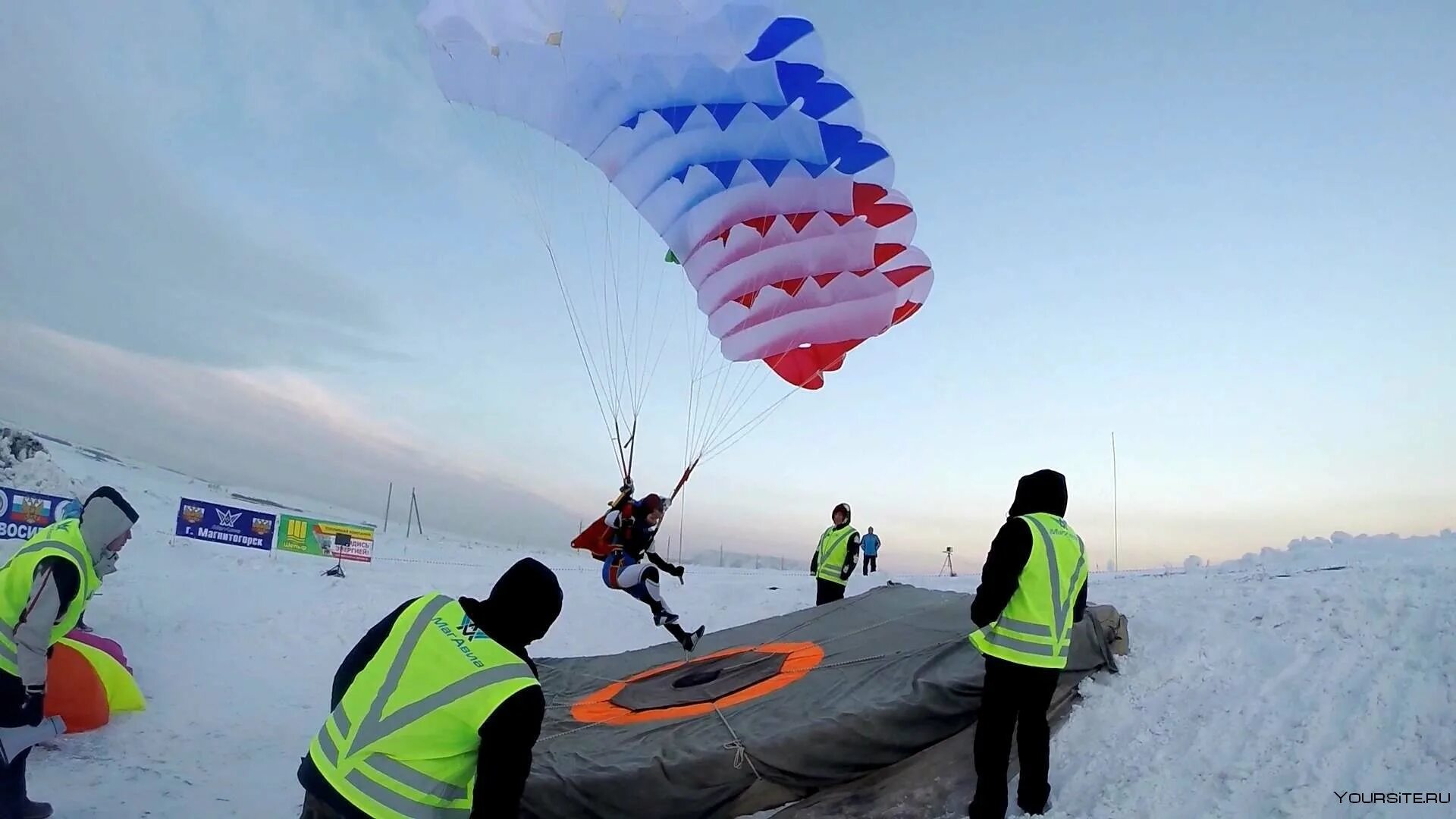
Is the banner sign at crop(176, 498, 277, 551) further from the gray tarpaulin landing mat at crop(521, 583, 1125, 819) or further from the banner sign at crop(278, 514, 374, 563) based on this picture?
the gray tarpaulin landing mat at crop(521, 583, 1125, 819)

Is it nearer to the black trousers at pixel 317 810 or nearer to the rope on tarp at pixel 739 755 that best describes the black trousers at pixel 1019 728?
the rope on tarp at pixel 739 755

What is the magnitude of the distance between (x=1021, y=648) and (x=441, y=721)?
2.61m

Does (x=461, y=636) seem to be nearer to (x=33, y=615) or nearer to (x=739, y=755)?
(x=739, y=755)

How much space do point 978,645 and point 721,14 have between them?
4284mm

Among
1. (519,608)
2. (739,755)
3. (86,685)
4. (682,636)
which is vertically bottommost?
(86,685)

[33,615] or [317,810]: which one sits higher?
[33,615]

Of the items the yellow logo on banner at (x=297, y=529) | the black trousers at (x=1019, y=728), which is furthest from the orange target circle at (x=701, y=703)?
the yellow logo on banner at (x=297, y=529)

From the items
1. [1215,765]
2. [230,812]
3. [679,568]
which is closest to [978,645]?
[1215,765]

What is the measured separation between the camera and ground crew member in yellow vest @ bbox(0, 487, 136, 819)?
3.88 m

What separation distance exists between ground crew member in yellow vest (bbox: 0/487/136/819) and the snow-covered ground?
494 millimetres

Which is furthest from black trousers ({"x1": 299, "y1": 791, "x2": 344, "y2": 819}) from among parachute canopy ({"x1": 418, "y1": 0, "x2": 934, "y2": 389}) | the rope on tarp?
parachute canopy ({"x1": 418, "y1": 0, "x2": 934, "y2": 389})

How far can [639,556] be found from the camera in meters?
7.14

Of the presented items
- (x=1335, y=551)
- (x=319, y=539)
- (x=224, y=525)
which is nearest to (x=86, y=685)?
(x=1335, y=551)

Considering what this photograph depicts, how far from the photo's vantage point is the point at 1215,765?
369 cm
